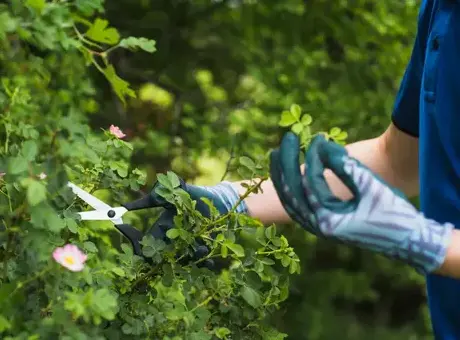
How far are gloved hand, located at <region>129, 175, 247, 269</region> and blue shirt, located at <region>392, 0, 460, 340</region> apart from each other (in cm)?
34

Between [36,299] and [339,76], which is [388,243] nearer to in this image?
[36,299]

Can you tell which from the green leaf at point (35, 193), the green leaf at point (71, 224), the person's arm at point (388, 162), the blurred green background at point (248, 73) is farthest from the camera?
the blurred green background at point (248, 73)

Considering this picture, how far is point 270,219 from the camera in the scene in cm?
158

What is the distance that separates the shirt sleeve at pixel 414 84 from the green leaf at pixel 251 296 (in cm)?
51

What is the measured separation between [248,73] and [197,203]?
1854mm

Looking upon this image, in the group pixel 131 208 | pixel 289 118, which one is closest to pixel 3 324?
pixel 131 208

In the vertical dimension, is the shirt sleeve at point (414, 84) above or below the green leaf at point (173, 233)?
above

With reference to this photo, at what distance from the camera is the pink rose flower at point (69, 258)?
103cm

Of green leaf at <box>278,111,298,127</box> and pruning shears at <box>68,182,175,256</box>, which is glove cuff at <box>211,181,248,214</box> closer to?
pruning shears at <box>68,182,175,256</box>

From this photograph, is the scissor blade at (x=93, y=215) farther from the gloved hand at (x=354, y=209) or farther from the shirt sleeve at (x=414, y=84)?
the shirt sleeve at (x=414, y=84)

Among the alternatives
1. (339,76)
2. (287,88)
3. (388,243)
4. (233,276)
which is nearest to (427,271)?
(388,243)

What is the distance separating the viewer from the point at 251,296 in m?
1.27

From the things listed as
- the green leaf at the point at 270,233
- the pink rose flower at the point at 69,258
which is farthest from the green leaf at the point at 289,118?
the pink rose flower at the point at 69,258

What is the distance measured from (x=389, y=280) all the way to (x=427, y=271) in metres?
3.70
